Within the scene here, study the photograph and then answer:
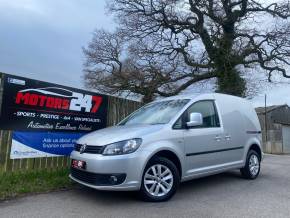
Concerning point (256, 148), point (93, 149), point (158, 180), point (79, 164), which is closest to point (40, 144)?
point (79, 164)

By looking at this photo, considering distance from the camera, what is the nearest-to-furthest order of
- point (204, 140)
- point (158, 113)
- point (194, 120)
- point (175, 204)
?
1. point (175, 204)
2. point (194, 120)
3. point (204, 140)
4. point (158, 113)

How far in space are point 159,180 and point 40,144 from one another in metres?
3.21

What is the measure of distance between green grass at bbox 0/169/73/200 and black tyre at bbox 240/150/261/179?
4.04 meters

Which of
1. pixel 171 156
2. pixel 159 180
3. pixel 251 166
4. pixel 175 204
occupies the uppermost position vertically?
pixel 171 156

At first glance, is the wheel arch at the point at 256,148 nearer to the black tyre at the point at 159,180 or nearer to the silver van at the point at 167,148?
the silver van at the point at 167,148

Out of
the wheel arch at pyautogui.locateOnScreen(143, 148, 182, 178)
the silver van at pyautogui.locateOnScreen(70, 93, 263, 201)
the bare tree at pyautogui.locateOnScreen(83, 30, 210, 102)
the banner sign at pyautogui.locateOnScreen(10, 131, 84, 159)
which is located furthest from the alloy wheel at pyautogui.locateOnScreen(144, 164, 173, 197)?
the bare tree at pyautogui.locateOnScreen(83, 30, 210, 102)

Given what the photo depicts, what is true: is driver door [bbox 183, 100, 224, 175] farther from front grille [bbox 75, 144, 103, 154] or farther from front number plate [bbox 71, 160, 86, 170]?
front number plate [bbox 71, 160, 86, 170]

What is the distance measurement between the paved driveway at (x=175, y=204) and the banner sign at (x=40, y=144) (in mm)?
1406

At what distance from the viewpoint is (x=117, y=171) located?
570cm

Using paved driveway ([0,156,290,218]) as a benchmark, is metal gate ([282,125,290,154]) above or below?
above

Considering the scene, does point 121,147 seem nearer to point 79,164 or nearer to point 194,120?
point 79,164

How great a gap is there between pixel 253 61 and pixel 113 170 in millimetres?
18835

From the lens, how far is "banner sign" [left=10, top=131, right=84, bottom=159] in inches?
296

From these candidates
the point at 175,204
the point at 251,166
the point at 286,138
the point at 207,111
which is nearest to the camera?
the point at 175,204
